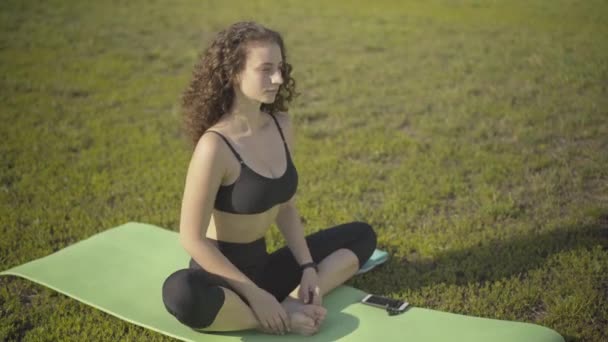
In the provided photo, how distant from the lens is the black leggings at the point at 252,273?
3.31 metres

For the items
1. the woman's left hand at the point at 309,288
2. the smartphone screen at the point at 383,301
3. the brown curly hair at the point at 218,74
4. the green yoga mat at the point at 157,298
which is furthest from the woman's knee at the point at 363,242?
the brown curly hair at the point at 218,74

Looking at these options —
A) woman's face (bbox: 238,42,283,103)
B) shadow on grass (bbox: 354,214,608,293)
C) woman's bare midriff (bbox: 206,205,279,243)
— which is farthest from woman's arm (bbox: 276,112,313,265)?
shadow on grass (bbox: 354,214,608,293)

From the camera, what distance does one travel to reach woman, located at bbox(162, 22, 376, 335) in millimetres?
3367

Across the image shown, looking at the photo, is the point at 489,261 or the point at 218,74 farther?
the point at 489,261

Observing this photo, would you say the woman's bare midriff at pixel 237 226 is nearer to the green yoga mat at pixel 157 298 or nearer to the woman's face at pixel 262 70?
the green yoga mat at pixel 157 298

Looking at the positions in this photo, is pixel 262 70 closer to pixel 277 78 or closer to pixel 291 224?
pixel 277 78

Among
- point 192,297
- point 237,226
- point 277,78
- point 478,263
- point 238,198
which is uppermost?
point 277,78

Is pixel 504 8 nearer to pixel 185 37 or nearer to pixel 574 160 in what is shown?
pixel 185 37

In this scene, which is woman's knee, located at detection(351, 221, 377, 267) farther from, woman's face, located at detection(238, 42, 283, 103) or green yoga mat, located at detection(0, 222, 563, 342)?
woman's face, located at detection(238, 42, 283, 103)

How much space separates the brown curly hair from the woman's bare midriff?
0.49 m

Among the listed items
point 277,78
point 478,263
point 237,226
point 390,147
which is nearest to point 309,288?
point 237,226

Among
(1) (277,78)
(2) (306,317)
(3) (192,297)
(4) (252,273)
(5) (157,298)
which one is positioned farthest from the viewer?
(5) (157,298)

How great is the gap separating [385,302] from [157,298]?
4.44 ft

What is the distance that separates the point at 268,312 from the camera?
3475 mm
